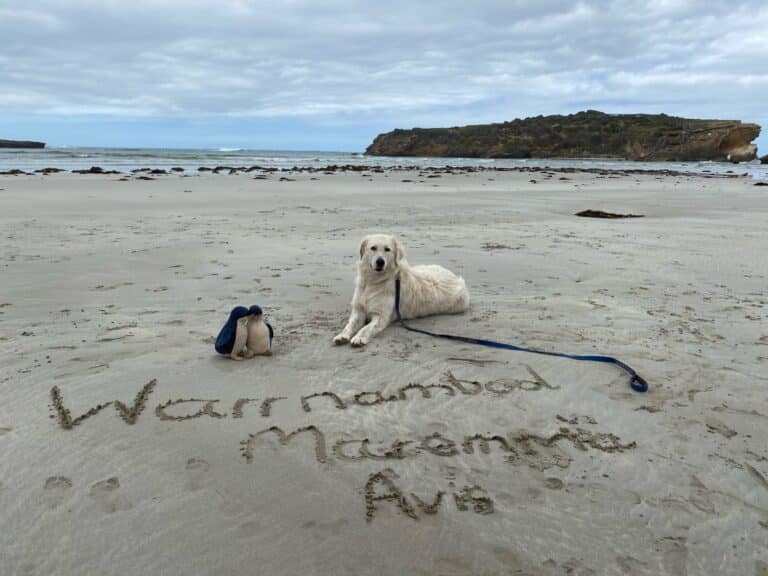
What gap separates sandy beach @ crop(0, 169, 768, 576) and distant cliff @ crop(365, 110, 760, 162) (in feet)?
252

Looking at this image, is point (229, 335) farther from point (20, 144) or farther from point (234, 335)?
point (20, 144)

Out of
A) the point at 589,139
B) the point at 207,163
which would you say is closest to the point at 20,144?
the point at 207,163

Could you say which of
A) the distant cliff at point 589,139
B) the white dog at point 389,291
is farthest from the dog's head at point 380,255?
the distant cliff at point 589,139

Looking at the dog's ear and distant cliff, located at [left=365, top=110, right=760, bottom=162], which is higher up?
distant cliff, located at [left=365, top=110, right=760, bottom=162]

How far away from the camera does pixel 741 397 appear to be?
3656 millimetres

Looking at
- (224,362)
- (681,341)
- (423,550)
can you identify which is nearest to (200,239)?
(224,362)

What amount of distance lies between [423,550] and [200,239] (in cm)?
752

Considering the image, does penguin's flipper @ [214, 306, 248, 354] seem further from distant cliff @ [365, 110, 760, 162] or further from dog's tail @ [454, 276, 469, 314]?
distant cliff @ [365, 110, 760, 162]

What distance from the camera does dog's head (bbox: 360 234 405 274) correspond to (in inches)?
201

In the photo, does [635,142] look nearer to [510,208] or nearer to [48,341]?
[510,208]

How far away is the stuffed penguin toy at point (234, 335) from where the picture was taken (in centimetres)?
405

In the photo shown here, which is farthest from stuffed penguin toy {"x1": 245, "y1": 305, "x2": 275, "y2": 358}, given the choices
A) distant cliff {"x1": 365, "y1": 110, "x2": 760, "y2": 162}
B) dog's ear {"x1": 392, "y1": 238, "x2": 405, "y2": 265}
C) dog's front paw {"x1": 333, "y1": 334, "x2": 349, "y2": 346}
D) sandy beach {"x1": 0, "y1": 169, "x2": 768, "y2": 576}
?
distant cliff {"x1": 365, "y1": 110, "x2": 760, "y2": 162}

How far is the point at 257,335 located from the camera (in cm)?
414

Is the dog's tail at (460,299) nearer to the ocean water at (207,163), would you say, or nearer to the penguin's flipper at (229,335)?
the penguin's flipper at (229,335)
